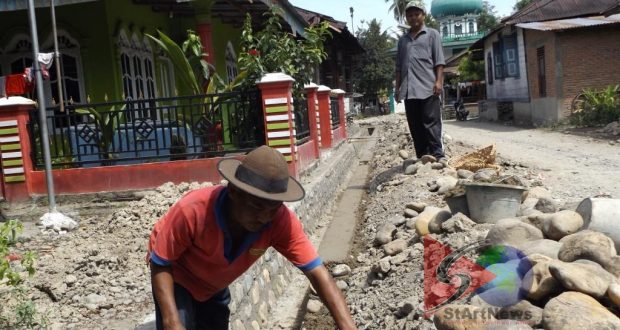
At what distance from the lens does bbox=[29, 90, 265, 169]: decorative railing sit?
291 inches

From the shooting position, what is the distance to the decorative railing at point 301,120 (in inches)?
350

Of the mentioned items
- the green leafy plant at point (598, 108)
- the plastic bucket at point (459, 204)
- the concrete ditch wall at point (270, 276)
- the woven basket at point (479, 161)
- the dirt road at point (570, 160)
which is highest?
the green leafy plant at point (598, 108)

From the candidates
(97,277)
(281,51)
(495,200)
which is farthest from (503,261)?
(281,51)

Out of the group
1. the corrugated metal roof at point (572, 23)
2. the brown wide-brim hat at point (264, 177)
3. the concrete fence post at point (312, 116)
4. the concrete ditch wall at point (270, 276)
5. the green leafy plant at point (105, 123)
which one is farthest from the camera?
the corrugated metal roof at point (572, 23)

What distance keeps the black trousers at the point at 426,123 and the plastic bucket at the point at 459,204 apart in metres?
2.62

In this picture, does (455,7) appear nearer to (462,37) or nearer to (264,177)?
(462,37)

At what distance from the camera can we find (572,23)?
16.2 meters

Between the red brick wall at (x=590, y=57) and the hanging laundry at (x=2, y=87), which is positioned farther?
the red brick wall at (x=590, y=57)

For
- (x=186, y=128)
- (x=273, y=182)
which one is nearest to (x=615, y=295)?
(x=273, y=182)

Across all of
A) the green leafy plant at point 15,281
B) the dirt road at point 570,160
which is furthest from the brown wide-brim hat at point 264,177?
the dirt road at point 570,160

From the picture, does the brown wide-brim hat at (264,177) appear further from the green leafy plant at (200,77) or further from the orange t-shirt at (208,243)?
the green leafy plant at (200,77)

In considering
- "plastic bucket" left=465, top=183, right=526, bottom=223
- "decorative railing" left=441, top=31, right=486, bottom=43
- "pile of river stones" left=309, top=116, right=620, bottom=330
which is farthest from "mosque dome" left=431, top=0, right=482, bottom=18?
"plastic bucket" left=465, top=183, right=526, bottom=223

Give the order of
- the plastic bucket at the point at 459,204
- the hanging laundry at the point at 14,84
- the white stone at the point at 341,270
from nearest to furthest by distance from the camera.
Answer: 1. the plastic bucket at the point at 459,204
2. the white stone at the point at 341,270
3. the hanging laundry at the point at 14,84

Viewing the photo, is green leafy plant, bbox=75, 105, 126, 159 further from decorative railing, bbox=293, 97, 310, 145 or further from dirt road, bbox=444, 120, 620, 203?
dirt road, bbox=444, 120, 620, 203
